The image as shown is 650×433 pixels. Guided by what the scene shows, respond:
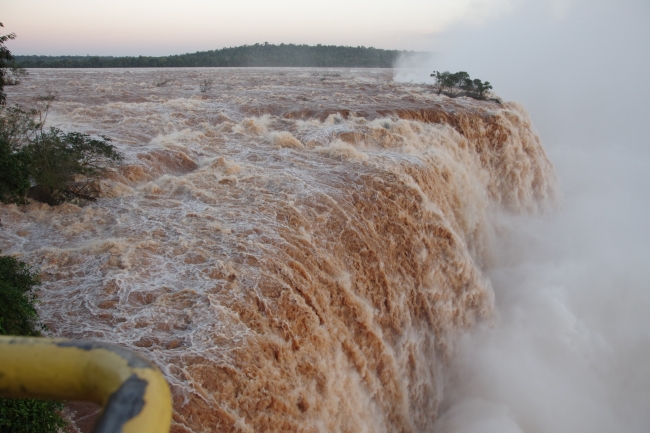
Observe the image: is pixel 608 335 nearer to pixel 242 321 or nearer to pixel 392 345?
pixel 392 345

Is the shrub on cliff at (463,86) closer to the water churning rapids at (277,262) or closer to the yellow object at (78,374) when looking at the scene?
the water churning rapids at (277,262)

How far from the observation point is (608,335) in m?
11.3

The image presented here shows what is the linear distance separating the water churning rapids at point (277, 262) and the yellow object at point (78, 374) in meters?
3.75

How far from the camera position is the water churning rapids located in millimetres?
5262

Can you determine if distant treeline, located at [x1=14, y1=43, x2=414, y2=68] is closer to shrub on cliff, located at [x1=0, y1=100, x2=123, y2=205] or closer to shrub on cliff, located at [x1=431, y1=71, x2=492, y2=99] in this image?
shrub on cliff, located at [x1=431, y1=71, x2=492, y2=99]

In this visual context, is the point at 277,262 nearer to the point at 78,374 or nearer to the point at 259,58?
the point at 78,374

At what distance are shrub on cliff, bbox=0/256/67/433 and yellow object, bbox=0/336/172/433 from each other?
12.5 feet

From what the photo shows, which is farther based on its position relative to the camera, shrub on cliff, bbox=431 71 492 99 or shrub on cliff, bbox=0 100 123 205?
shrub on cliff, bbox=431 71 492 99

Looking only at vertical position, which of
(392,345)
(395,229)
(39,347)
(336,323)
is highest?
(39,347)

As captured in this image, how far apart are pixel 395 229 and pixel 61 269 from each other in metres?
5.88

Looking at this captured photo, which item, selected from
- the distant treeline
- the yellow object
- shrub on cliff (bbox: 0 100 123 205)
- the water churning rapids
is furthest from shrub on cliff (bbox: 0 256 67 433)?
the distant treeline

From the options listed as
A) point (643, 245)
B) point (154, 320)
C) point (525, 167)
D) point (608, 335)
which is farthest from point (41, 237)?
point (643, 245)

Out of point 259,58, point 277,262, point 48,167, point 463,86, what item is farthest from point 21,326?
point 259,58

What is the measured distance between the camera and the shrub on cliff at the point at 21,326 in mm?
3977
